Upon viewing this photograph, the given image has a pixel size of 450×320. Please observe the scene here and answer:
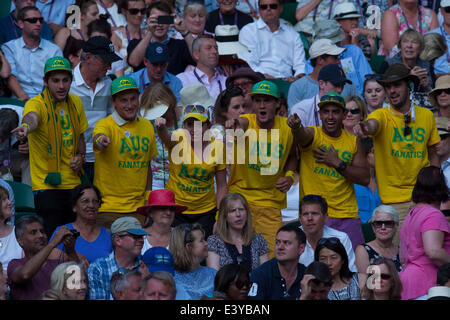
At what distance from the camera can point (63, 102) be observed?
8.47 meters

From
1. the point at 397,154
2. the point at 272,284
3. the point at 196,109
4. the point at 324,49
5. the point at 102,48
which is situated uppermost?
the point at 324,49

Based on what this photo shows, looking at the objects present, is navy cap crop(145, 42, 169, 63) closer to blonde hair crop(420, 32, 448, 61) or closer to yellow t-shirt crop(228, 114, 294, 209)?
yellow t-shirt crop(228, 114, 294, 209)

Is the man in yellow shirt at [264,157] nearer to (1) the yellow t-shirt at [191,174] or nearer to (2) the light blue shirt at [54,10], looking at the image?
(1) the yellow t-shirt at [191,174]

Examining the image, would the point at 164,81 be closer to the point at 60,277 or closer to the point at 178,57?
the point at 178,57

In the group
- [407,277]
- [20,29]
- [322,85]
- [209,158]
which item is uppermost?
[20,29]

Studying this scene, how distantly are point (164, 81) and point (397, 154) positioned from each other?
9.04ft

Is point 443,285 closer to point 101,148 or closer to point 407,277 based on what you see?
point 407,277

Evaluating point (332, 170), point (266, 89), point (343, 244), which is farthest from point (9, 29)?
point (343, 244)

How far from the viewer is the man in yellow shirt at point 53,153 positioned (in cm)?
828

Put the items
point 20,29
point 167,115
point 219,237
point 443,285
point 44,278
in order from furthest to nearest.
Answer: point 20,29 → point 167,115 → point 219,237 → point 44,278 → point 443,285

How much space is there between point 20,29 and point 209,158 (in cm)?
355

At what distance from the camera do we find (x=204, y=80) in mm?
10422

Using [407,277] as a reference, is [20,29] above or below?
above

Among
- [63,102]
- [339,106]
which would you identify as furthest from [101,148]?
[339,106]
